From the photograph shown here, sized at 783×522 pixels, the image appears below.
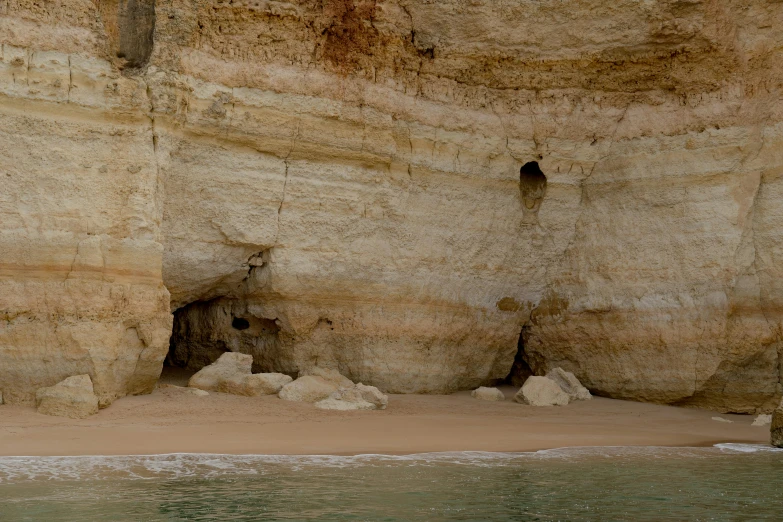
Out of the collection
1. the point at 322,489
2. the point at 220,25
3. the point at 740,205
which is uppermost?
the point at 220,25

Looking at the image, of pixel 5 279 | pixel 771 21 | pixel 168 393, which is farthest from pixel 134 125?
pixel 771 21

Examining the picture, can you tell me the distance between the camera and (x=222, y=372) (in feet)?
31.0

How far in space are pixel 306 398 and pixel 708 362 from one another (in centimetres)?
465

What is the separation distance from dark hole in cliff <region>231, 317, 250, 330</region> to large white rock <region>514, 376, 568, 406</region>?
127 inches

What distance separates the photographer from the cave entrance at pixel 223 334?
34.0ft

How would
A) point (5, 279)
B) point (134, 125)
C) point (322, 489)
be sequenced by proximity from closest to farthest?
point (322, 489)
point (5, 279)
point (134, 125)

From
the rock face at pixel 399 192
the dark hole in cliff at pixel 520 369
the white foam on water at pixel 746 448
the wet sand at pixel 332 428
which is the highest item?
the rock face at pixel 399 192

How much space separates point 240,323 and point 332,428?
3.12 m

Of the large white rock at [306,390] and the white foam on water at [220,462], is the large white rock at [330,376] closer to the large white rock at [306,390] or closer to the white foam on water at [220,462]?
the large white rock at [306,390]

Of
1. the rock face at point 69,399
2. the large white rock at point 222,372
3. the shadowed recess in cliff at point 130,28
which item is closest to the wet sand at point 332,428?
the rock face at point 69,399

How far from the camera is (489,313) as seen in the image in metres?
11.2

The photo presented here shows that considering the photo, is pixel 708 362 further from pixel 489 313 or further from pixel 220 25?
pixel 220 25

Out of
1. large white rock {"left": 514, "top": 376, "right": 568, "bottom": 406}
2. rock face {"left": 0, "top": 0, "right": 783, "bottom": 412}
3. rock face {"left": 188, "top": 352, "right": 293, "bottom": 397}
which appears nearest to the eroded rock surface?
rock face {"left": 0, "top": 0, "right": 783, "bottom": 412}

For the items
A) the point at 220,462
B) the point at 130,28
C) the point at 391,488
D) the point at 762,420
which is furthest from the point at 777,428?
the point at 130,28
